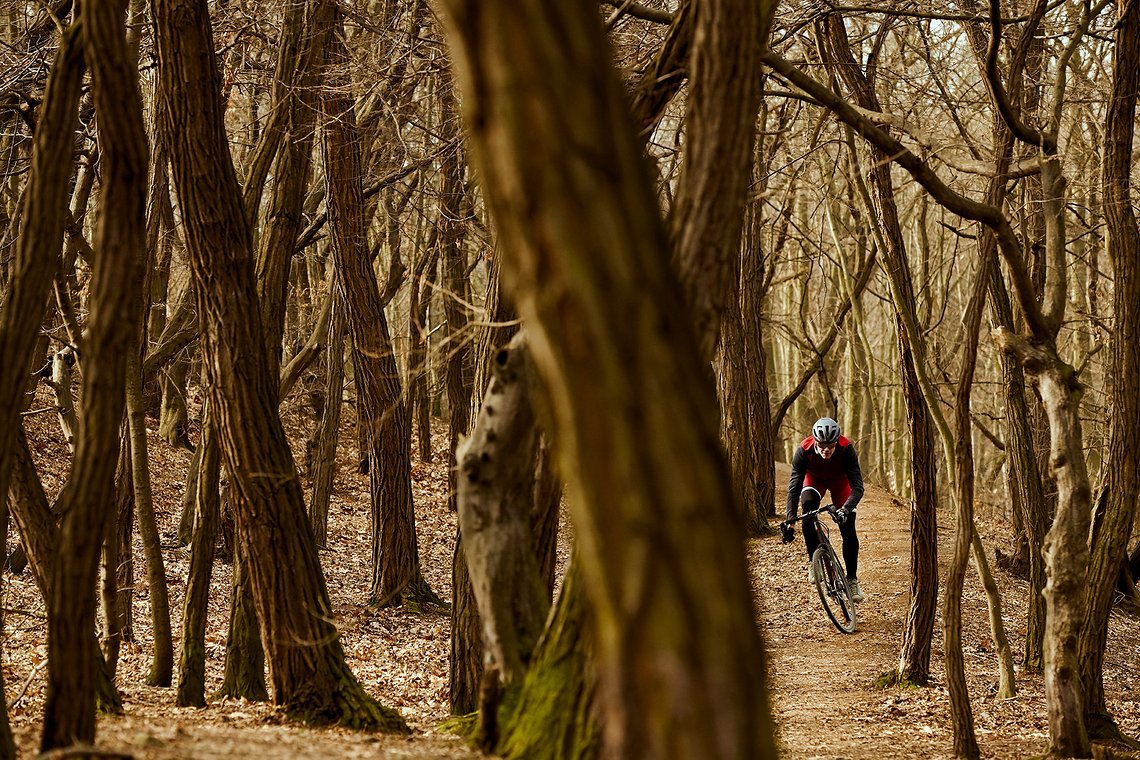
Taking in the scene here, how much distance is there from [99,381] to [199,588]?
14.8ft

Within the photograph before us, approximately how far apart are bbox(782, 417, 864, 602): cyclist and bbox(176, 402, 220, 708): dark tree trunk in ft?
17.3

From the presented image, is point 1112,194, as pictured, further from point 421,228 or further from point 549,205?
point 421,228

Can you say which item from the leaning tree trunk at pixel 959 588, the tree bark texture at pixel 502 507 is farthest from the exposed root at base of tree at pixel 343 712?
the leaning tree trunk at pixel 959 588

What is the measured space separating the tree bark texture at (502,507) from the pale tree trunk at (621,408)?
91.8 inches

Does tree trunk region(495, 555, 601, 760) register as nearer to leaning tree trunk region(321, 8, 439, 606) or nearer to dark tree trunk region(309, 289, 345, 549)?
leaning tree trunk region(321, 8, 439, 606)

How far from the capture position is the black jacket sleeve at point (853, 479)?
34.4ft

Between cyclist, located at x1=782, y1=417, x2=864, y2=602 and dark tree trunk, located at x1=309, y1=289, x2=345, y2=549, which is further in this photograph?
dark tree trunk, located at x1=309, y1=289, x2=345, y2=549

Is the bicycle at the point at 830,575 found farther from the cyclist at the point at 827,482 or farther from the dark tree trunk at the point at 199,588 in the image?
the dark tree trunk at the point at 199,588

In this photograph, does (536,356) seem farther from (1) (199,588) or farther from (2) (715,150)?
(1) (199,588)

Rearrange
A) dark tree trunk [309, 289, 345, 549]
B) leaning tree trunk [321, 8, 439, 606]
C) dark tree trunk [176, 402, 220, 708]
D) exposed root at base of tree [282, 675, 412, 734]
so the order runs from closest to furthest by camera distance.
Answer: exposed root at base of tree [282, 675, 412, 734] → dark tree trunk [176, 402, 220, 708] → leaning tree trunk [321, 8, 439, 606] → dark tree trunk [309, 289, 345, 549]

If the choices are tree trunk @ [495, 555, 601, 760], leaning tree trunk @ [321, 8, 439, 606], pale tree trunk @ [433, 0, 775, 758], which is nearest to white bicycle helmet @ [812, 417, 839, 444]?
leaning tree trunk @ [321, 8, 439, 606]

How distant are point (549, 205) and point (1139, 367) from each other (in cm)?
769

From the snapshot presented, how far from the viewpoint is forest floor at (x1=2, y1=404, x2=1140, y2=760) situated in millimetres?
5651

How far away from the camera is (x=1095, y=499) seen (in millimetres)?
8812
